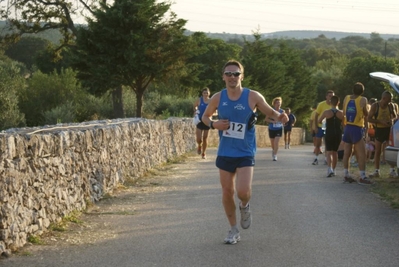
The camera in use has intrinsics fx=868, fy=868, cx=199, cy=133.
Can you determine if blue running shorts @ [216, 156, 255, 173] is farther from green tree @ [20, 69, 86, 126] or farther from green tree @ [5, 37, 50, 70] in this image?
green tree @ [5, 37, 50, 70]

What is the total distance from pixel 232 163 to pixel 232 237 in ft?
2.60

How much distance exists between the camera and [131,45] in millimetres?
42312

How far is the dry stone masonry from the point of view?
344 inches

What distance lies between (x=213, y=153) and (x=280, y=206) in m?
13.9

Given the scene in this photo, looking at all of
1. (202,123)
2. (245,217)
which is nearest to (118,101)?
(202,123)

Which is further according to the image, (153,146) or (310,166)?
(310,166)

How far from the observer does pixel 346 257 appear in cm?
855

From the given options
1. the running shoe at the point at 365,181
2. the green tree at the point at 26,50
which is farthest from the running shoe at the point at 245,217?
the green tree at the point at 26,50

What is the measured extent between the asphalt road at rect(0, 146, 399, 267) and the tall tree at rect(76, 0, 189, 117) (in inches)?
1068

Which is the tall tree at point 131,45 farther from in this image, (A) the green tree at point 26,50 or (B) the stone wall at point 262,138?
(A) the green tree at point 26,50

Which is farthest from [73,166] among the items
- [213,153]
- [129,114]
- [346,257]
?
[129,114]

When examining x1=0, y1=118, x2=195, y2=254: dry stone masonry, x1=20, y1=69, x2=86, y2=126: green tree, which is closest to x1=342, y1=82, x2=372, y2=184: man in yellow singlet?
x1=0, y1=118, x2=195, y2=254: dry stone masonry

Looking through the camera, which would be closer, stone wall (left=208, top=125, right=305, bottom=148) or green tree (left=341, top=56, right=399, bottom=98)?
stone wall (left=208, top=125, right=305, bottom=148)

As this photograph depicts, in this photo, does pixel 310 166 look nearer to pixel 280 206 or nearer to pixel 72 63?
pixel 280 206
